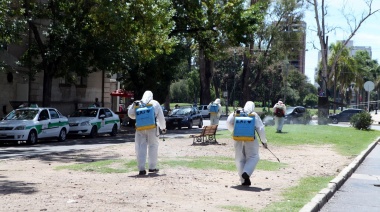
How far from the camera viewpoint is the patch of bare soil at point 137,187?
8211 mm

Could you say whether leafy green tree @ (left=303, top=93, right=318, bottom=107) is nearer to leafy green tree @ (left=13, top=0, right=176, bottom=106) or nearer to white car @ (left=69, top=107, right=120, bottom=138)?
white car @ (left=69, top=107, right=120, bottom=138)

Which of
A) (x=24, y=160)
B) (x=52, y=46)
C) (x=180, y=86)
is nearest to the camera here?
(x=24, y=160)

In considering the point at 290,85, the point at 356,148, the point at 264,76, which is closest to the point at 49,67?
the point at 356,148

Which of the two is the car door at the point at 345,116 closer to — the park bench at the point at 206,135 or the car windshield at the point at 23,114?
the park bench at the point at 206,135

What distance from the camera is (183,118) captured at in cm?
3656

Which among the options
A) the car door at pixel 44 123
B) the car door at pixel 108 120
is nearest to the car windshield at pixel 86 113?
the car door at pixel 108 120

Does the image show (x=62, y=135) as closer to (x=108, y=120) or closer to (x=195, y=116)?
(x=108, y=120)

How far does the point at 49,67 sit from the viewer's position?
27.7 m

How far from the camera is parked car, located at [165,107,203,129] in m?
36.5

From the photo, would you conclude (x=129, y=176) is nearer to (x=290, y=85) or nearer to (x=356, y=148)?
(x=356, y=148)

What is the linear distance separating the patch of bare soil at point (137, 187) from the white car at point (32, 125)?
6.83m

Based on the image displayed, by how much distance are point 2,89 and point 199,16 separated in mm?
11416

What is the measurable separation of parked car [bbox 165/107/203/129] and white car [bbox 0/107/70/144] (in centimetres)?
1199

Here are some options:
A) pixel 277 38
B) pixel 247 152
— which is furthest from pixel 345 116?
pixel 247 152
